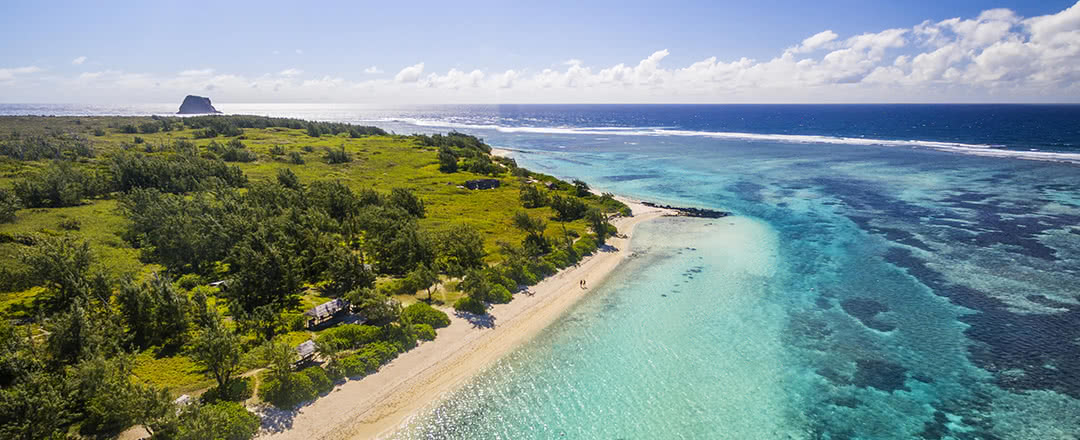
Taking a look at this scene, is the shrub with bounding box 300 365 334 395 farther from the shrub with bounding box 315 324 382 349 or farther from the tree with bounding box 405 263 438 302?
the tree with bounding box 405 263 438 302

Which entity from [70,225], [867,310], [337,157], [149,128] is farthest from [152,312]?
[149,128]

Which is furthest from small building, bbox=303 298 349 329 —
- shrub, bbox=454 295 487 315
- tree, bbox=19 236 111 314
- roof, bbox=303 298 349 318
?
tree, bbox=19 236 111 314

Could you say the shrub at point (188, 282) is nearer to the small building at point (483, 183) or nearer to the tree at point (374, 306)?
the tree at point (374, 306)

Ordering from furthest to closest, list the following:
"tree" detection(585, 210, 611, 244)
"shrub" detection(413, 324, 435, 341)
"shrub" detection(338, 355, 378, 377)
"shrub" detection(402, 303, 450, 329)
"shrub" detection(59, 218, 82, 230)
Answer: "tree" detection(585, 210, 611, 244)
"shrub" detection(59, 218, 82, 230)
"shrub" detection(402, 303, 450, 329)
"shrub" detection(413, 324, 435, 341)
"shrub" detection(338, 355, 378, 377)

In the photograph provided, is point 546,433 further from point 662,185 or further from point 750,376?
point 662,185

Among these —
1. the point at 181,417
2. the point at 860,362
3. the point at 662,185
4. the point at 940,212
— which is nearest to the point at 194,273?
the point at 181,417
